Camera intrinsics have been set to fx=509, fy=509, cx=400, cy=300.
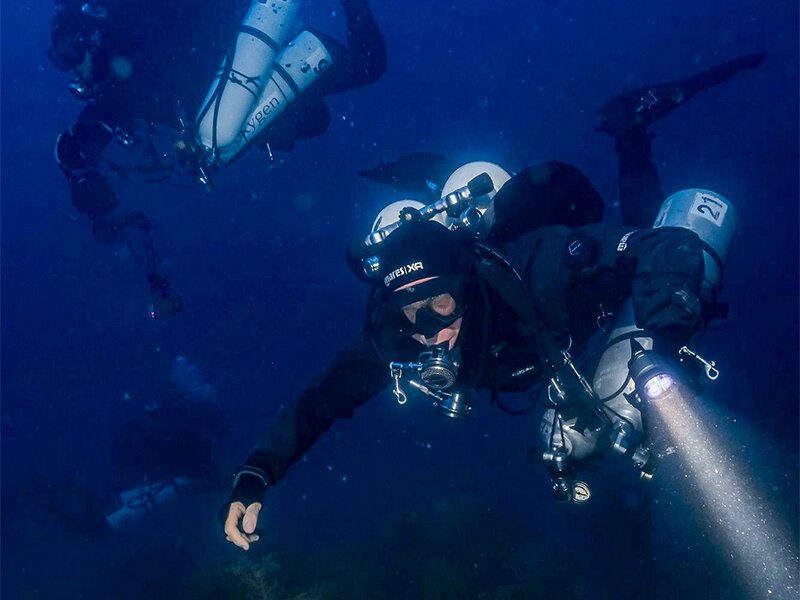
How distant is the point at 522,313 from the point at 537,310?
5.3 inches

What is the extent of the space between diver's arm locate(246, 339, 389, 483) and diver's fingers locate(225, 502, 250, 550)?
12.7 inches

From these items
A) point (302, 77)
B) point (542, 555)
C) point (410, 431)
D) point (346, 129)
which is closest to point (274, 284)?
point (410, 431)

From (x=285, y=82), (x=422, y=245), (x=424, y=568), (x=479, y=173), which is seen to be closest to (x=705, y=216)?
(x=479, y=173)

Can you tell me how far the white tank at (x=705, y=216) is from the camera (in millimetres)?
4250

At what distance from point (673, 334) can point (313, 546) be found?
50.9ft

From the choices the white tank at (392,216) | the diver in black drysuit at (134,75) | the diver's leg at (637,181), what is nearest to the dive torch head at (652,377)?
the white tank at (392,216)

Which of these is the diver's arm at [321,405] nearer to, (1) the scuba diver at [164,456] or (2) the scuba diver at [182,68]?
(2) the scuba diver at [182,68]

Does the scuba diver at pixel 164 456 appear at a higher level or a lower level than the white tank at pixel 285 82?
lower

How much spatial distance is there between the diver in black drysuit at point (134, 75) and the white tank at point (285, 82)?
0.73 ft

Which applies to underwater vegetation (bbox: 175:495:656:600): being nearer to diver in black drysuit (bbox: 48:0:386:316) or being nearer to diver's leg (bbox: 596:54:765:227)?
diver in black drysuit (bbox: 48:0:386:316)

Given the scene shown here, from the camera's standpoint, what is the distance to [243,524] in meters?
3.45

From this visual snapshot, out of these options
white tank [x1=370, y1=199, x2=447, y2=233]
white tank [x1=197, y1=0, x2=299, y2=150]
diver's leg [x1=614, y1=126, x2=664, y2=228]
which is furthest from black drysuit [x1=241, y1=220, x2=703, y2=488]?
white tank [x1=197, y1=0, x2=299, y2=150]

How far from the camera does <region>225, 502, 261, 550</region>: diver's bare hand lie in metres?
3.35

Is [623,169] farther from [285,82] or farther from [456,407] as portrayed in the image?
[285,82]
